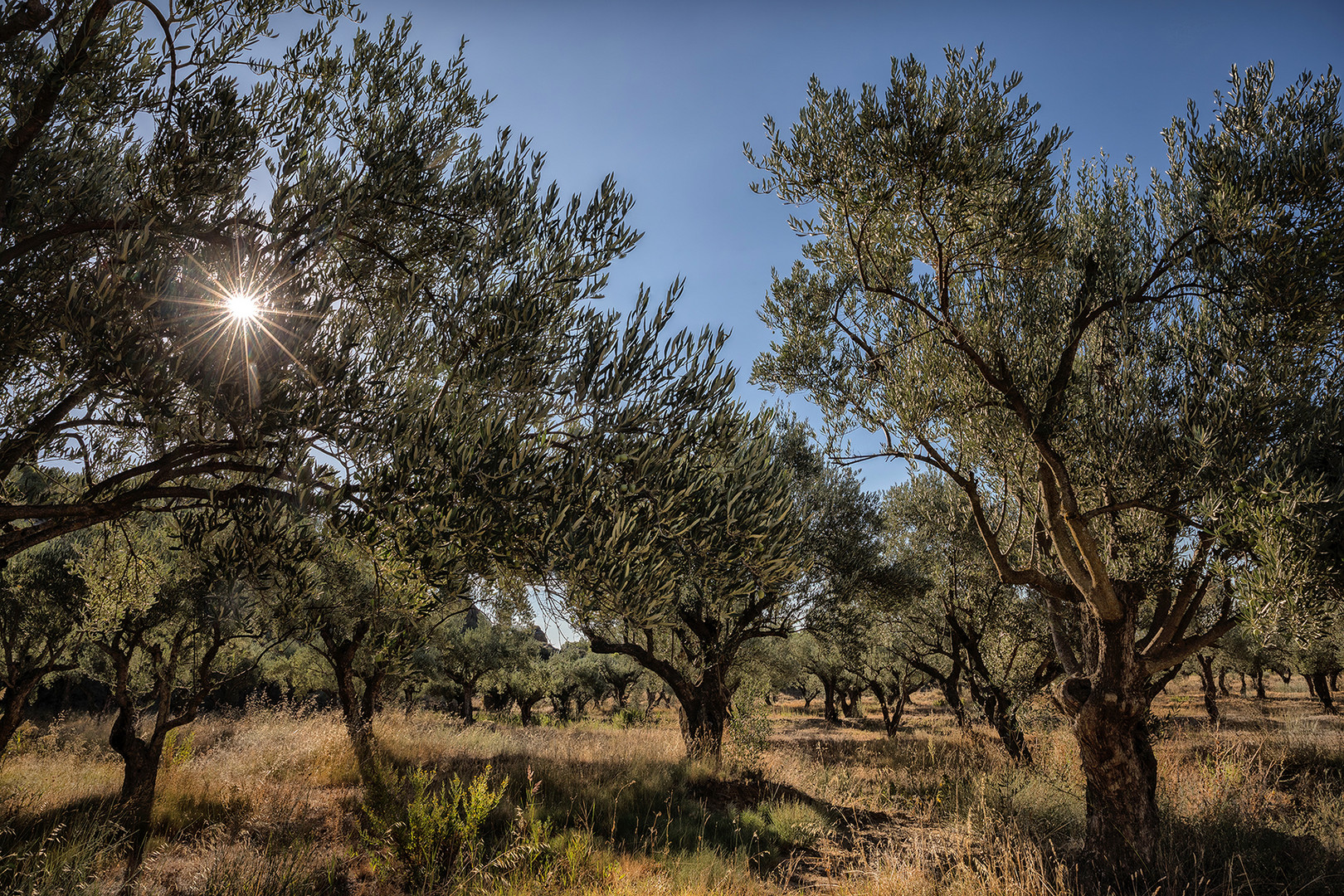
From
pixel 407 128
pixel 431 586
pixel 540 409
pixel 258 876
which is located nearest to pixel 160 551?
pixel 258 876

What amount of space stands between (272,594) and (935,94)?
10859mm

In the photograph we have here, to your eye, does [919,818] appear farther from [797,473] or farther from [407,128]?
[407,128]

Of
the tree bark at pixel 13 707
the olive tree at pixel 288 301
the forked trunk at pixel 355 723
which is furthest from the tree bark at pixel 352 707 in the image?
the olive tree at pixel 288 301

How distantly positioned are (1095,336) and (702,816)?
11.3 metres

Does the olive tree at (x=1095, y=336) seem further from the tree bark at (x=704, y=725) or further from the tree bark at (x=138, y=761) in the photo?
the tree bark at (x=138, y=761)

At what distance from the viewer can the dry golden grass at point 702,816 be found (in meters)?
7.18

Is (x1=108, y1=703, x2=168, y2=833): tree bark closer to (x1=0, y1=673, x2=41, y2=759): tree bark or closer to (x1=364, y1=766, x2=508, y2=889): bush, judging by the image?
(x1=0, y1=673, x2=41, y2=759): tree bark

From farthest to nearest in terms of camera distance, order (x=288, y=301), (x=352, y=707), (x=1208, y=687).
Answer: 1. (x=1208, y=687)
2. (x=352, y=707)
3. (x=288, y=301)

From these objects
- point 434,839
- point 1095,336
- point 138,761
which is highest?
point 1095,336

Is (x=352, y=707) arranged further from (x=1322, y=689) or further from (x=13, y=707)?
(x=1322, y=689)

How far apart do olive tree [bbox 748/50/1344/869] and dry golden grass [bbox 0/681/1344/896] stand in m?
2.39

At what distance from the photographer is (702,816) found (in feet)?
36.8

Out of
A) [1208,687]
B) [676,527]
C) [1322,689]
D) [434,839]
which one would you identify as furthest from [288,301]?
[1322,689]

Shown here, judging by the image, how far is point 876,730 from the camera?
37781 mm
